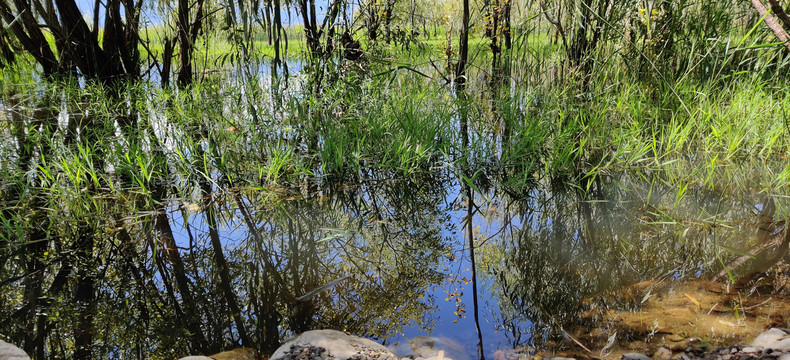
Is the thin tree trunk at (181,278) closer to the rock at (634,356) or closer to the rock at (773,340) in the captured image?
the rock at (634,356)

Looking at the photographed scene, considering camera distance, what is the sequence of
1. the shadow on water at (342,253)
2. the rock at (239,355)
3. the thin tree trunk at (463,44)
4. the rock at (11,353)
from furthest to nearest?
1. the thin tree trunk at (463,44)
2. the shadow on water at (342,253)
3. the rock at (239,355)
4. the rock at (11,353)

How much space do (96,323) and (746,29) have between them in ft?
11.9

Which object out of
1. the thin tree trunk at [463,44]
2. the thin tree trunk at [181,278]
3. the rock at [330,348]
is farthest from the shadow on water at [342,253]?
the thin tree trunk at [463,44]

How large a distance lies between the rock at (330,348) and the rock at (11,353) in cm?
63

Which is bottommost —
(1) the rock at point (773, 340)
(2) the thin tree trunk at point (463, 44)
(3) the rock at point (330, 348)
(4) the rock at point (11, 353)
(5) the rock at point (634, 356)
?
(5) the rock at point (634, 356)

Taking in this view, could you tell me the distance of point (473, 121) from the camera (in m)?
3.35

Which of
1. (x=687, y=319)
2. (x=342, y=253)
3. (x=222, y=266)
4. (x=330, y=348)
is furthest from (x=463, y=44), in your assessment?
(x=330, y=348)

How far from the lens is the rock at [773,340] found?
1.40 m

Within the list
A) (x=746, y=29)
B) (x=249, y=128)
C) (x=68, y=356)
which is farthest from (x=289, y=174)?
(x=746, y=29)

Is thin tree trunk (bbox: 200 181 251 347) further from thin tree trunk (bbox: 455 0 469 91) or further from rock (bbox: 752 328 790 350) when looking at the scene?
thin tree trunk (bbox: 455 0 469 91)

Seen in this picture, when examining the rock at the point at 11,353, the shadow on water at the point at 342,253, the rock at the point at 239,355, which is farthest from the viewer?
the shadow on water at the point at 342,253

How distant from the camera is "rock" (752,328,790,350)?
4.59 feet

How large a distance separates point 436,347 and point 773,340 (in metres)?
0.91

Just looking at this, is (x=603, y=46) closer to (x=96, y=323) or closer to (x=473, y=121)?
(x=473, y=121)
